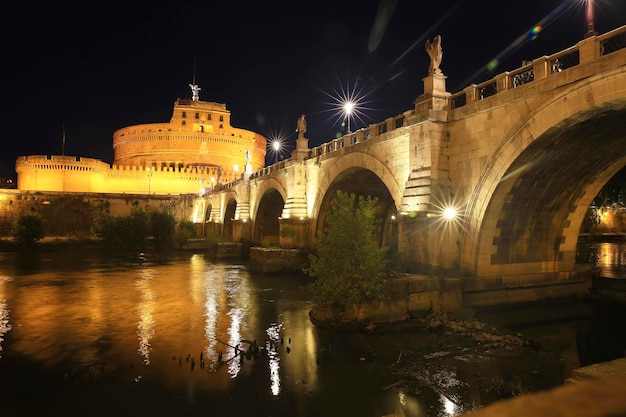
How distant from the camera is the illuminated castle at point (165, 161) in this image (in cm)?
6025

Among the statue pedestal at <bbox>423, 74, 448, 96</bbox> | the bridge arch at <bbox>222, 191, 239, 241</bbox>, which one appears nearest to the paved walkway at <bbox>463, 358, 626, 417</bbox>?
the statue pedestal at <bbox>423, 74, 448, 96</bbox>

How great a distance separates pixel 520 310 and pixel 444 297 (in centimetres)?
307

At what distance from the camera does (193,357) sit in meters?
9.52

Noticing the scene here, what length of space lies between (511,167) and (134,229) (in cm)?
3365

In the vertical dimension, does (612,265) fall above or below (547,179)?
below

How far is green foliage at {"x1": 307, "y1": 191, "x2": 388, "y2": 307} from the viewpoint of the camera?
451 inches

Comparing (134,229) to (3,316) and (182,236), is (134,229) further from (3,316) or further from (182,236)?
(3,316)

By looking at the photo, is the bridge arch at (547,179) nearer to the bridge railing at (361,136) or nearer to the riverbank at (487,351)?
the riverbank at (487,351)

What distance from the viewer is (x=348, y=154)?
65.0 feet

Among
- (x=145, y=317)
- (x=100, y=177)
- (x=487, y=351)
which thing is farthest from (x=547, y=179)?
(x=100, y=177)

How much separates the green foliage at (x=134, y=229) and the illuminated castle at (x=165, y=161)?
19438 mm

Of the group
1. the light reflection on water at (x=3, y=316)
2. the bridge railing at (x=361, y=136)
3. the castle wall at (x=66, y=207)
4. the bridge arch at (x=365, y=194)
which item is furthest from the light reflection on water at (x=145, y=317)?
the castle wall at (x=66, y=207)

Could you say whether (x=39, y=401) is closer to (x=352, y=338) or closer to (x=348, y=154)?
(x=352, y=338)

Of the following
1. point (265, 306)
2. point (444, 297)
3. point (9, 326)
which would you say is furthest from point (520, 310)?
point (9, 326)
